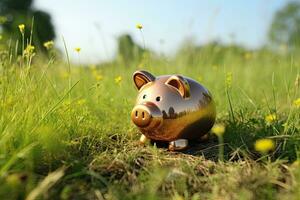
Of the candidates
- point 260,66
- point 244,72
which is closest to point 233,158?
point 244,72

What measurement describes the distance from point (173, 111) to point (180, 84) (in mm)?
167

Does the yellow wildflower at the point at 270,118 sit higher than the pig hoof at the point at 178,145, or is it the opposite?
the yellow wildflower at the point at 270,118

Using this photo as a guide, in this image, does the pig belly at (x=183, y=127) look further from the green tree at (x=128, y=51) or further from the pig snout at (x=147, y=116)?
the green tree at (x=128, y=51)

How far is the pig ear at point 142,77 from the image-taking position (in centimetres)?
256

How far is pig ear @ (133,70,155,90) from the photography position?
256 cm

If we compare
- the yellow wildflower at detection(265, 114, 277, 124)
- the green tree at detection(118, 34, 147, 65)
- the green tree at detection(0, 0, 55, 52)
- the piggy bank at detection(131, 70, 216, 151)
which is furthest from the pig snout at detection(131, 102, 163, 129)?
the green tree at detection(0, 0, 55, 52)

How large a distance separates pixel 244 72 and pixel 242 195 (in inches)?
193

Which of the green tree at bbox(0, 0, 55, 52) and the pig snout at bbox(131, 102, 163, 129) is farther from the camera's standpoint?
the green tree at bbox(0, 0, 55, 52)

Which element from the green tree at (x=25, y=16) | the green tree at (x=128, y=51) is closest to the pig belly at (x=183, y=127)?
the green tree at (x=128, y=51)

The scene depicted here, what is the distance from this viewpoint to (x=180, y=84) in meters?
2.39

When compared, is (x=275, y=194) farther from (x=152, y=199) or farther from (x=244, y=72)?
(x=244, y=72)

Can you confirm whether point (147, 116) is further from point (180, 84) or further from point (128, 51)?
point (128, 51)

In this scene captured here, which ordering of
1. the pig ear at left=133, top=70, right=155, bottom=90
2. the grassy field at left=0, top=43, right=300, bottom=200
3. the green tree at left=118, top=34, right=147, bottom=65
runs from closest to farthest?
the grassy field at left=0, top=43, right=300, bottom=200, the pig ear at left=133, top=70, right=155, bottom=90, the green tree at left=118, top=34, right=147, bottom=65

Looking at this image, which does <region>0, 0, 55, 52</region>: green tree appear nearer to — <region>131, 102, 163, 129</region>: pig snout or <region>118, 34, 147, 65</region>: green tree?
<region>118, 34, 147, 65</region>: green tree
